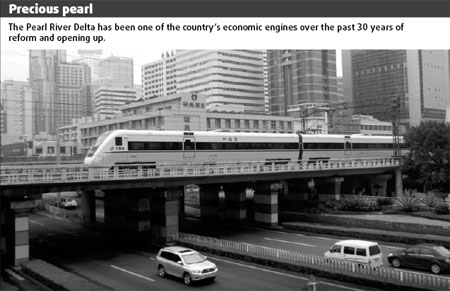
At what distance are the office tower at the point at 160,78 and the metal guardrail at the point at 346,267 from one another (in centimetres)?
14046

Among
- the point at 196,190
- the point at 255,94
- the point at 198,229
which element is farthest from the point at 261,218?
the point at 255,94

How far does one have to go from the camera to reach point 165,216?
116 ft

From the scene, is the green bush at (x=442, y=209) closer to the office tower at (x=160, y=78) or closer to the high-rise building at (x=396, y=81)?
the high-rise building at (x=396, y=81)

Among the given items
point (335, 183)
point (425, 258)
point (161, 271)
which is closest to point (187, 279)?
point (161, 271)

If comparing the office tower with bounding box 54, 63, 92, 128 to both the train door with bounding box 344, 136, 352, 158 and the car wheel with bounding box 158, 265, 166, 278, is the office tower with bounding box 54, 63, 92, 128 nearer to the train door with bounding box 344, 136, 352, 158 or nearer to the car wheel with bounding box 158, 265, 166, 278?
the train door with bounding box 344, 136, 352, 158

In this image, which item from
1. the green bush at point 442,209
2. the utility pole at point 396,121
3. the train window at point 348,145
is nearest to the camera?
the green bush at point 442,209

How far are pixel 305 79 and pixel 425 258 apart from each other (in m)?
127

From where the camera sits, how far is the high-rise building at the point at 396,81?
50.5 metres

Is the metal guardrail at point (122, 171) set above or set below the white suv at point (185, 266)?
above

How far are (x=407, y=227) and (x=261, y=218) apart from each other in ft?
46.9

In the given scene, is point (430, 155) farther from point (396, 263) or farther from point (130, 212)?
point (130, 212)

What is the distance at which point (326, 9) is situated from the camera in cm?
1181

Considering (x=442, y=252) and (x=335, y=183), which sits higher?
(x=335, y=183)

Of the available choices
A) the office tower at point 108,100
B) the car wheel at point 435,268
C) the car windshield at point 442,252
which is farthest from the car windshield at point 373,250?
the office tower at point 108,100
